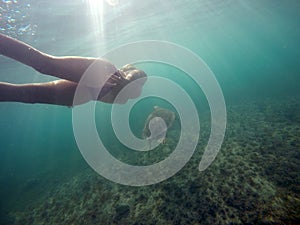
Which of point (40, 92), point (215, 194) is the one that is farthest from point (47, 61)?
point (215, 194)

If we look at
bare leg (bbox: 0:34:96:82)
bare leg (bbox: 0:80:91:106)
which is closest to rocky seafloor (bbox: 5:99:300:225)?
bare leg (bbox: 0:80:91:106)

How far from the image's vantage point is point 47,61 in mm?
2846

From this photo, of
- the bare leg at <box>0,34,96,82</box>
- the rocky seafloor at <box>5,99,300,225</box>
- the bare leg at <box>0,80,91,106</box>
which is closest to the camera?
the bare leg at <box>0,34,96,82</box>

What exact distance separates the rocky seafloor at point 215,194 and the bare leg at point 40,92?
191 inches

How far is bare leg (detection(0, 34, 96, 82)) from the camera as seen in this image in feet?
8.73

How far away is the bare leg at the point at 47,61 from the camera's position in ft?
8.73

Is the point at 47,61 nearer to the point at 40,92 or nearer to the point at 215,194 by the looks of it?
the point at 40,92

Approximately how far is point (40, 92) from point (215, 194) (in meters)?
5.80

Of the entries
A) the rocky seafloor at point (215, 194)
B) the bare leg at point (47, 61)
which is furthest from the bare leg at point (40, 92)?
the rocky seafloor at point (215, 194)

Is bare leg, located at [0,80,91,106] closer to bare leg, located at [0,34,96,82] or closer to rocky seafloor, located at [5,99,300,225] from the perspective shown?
bare leg, located at [0,34,96,82]

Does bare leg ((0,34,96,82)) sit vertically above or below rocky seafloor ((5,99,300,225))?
above

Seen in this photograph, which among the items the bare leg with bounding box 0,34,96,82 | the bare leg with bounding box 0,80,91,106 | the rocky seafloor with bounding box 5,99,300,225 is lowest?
the rocky seafloor with bounding box 5,99,300,225

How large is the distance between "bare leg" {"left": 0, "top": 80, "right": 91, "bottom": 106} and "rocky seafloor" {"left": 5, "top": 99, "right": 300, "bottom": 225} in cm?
485

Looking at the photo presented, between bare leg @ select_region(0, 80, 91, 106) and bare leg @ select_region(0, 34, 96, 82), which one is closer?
bare leg @ select_region(0, 34, 96, 82)
